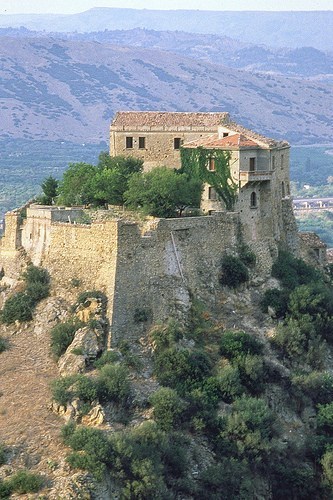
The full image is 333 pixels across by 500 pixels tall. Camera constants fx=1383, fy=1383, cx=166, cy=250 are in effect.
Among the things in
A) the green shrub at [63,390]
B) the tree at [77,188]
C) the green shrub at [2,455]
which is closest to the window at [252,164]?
the tree at [77,188]

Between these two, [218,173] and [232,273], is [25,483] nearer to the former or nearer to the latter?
[232,273]

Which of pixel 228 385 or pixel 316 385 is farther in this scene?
pixel 316 385

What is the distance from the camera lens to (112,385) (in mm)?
41531

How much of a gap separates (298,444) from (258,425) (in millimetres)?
2448

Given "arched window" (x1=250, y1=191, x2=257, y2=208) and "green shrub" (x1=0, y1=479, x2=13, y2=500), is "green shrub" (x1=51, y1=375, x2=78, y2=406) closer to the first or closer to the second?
"green shrub" (x1=0, y1=479, x2=13, y2=500)

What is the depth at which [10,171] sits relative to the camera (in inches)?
7116

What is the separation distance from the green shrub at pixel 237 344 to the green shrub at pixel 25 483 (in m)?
9.56

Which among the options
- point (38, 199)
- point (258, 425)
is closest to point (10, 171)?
point (38, 199)

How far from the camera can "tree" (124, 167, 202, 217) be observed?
1897 inches

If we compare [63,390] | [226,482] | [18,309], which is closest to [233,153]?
[18,309]

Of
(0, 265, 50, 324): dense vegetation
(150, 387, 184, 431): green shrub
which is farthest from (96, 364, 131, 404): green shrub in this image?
(0, 265, 50, 324): dense vegetation

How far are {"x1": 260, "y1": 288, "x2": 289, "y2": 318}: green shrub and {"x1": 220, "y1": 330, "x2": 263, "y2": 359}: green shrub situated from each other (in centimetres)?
196

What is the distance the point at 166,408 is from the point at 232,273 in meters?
7.85

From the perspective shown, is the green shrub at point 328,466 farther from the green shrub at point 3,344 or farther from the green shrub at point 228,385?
the green shrub at point 3,344
